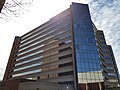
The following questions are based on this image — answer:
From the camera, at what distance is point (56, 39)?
52688 millimetres

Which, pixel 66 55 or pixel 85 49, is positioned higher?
pixel 85 49

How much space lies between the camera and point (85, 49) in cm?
4194

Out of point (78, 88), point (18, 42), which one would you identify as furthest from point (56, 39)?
point (18, 42)

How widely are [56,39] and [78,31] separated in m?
11.9

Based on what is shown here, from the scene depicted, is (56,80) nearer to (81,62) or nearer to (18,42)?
(81,62)

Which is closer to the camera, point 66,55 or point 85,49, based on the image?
point 85,49

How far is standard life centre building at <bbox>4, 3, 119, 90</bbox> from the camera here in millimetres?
38188

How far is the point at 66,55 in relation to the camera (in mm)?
45094

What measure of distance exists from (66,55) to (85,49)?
314 inches

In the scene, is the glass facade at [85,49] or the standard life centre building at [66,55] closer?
the glass facade at [85,49]

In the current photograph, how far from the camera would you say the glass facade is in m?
37.4

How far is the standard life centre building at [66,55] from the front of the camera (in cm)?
3819

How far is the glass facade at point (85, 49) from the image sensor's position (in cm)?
3741

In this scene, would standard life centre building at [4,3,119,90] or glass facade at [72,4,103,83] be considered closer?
glass facade at [72,4,103,83]
